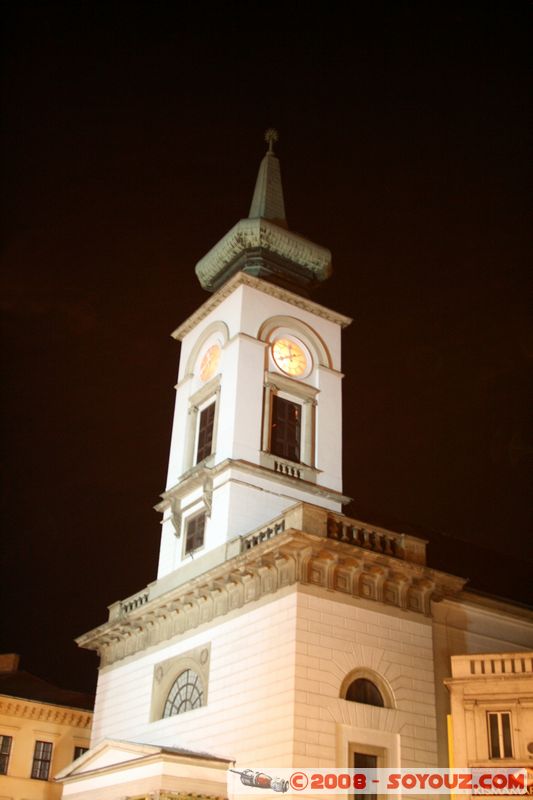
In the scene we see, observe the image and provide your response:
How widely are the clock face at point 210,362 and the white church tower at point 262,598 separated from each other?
Result: 0.10 m

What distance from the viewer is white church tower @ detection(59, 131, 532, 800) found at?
2422cm

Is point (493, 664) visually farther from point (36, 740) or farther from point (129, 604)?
point (36, 740)

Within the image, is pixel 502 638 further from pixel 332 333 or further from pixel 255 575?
pixel 332 333

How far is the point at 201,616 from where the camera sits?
28422 millimetres

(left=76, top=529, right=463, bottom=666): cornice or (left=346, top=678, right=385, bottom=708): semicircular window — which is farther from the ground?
(left=76, top=529, right=463, bottom=666): cornice

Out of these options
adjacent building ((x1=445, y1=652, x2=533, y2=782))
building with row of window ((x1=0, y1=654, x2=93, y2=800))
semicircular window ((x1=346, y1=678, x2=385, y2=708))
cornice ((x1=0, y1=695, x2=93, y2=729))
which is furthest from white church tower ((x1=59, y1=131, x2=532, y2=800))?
building with row of window ((x1=0, y1=654, x2=93, y2=800))

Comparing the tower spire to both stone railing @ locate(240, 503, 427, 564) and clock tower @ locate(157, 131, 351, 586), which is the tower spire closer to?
clock tower @ locate(157, 131, 351, 586)

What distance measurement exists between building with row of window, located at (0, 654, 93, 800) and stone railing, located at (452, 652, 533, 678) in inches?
823

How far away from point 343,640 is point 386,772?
11.5 feet

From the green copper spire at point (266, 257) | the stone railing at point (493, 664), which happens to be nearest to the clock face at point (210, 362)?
the green copper spire at point (266, 257)

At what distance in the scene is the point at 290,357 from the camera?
3500 cm

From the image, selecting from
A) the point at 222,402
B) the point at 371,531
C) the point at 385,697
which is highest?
the point at 222,402

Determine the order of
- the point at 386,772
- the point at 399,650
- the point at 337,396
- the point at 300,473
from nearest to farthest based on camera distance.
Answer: the point at 386,772 < the point at 399,650 < the point at 300,473 < the point at 337,396

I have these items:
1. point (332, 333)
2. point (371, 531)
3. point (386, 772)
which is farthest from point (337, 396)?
point (386, 772)
